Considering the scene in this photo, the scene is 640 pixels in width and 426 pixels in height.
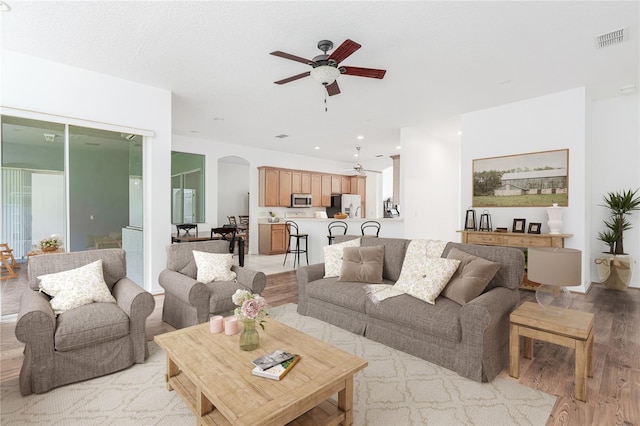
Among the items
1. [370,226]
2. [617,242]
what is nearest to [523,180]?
[617,242]

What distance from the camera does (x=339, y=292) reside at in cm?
312

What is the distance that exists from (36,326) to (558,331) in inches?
136

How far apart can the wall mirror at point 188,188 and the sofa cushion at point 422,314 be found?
19.5 feet

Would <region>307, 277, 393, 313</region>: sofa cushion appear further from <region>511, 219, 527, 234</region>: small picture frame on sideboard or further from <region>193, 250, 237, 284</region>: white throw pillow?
<region>511, 219, 527, 234</region>: small picture frame on sideboard

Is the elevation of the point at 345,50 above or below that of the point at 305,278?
above

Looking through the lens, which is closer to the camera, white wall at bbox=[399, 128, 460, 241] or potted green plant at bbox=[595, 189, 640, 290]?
potted green plant at bbox=[595, 189, 640, 290]

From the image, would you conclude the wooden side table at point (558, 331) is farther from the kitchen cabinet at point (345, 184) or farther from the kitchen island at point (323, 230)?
the kitchen cabinet at point (345, 184)

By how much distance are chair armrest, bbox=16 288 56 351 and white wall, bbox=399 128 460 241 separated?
Answer: 18.5 feet

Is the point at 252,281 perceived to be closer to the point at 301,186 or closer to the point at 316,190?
the point at 301,186

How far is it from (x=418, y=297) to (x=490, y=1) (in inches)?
100

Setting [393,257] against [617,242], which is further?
[617,242]

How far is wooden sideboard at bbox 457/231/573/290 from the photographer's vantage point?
4527 millimetres

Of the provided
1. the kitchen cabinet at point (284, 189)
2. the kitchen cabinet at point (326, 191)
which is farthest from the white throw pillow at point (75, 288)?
the kitchen cabinet at point (326, 191)

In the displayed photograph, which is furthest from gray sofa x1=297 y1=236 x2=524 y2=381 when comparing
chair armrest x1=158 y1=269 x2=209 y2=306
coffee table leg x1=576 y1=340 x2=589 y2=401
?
chair armrest x1=158 y1=269 x2=209 y2=306
